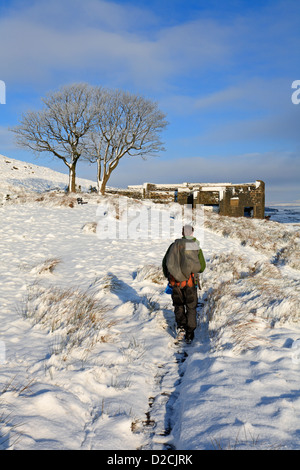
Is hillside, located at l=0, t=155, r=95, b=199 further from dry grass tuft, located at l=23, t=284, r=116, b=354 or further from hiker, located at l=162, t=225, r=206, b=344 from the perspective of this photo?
hiker, located at l=162, t=225, r=206, b=344

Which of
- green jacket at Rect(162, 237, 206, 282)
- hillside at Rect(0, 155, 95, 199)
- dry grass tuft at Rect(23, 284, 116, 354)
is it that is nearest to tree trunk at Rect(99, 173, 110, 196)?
hillside at Rect(0, 155, 95, 199)

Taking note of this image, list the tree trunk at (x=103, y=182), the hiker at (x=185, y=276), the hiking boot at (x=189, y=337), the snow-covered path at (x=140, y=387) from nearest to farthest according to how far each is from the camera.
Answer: the snow-covered path at (x=140, y=387) → the hiking boot at (x=189, y=337) → the hiker at (x=185, y=276) → the tree trunk at (x=103, y=182)

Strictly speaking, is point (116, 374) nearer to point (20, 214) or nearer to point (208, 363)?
point (208, 363)

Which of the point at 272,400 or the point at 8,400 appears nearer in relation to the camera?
the point at 8,400

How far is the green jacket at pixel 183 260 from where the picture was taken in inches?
194

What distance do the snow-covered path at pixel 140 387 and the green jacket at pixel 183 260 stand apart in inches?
40.5

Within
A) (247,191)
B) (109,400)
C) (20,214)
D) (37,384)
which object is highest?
(247,191)

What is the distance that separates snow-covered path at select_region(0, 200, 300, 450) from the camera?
2580 mm

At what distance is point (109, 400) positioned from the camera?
3.18m
